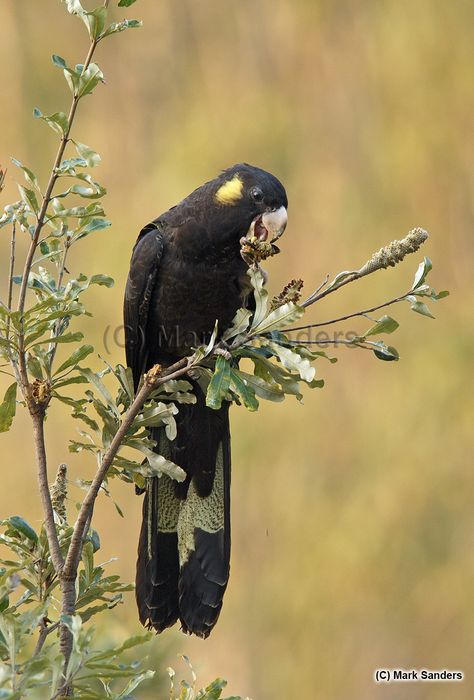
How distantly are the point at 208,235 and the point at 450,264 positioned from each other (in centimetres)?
286

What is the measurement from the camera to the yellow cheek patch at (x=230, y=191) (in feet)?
8.28

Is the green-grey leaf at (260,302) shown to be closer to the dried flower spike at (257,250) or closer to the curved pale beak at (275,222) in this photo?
the dried flower spike at (257,250)

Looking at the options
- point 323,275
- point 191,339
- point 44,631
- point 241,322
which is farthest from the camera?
point 323,275

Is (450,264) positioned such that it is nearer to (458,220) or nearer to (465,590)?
(458,220)

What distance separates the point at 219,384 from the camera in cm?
162

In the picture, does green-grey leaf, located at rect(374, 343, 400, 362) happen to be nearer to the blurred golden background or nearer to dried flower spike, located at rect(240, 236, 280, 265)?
A: dried flower spike, located at rect(240, 236, 280, 265)

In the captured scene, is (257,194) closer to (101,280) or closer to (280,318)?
(101,280)

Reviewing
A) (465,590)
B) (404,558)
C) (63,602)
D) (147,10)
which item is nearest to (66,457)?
(404,558)

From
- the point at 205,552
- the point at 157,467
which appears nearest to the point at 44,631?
the point at 157,467

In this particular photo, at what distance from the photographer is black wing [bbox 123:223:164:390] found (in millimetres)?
2621

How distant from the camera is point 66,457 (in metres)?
5.15

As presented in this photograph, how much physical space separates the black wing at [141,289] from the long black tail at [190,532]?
0.23 m

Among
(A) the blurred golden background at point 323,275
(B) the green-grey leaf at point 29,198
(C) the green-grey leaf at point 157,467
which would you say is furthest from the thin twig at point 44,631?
(A) the blurred golden background at point 323,275

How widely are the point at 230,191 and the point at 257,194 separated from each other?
96mm
